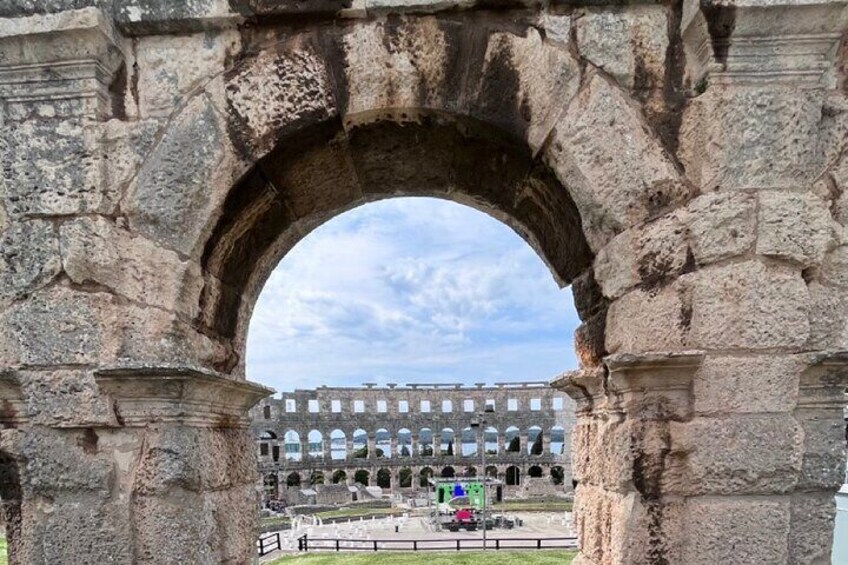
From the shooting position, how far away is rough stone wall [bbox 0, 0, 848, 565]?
7.61 feet

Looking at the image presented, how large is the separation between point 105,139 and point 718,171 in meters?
2.29

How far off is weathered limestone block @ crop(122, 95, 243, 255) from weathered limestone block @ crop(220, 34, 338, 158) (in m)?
0.08

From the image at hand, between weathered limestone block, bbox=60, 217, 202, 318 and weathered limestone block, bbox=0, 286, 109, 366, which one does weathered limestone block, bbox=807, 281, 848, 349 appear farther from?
weathered limestone block, bbox=0, 286, 109, 366

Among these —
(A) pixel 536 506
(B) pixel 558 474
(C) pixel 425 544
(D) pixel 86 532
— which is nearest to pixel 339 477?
(B) pixel 558 474

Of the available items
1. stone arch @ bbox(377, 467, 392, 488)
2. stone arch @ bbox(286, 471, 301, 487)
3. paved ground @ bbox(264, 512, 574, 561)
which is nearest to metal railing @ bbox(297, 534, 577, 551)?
paved ground @ bbox(264, 512, 574, 561)

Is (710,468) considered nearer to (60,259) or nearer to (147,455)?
(147,455)

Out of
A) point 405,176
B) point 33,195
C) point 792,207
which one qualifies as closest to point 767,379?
point 792,207

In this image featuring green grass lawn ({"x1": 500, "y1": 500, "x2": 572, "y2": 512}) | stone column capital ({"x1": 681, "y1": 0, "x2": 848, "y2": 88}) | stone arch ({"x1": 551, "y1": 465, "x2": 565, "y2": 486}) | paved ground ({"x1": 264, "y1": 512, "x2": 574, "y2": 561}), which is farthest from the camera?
stone arch ({"x1": 551, "y1": 465, "x2": 565, "y2": 486})

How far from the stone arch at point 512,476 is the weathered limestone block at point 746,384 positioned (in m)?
38.8

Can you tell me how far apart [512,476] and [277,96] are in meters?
40.0

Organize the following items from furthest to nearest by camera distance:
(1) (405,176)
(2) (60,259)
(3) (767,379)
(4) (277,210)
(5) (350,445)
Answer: (5) (350,445) < (1) (405,176) < (4) (277,210) < (2) (60,259) < (3) (767,379)

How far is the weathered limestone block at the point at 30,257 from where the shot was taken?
8.15ft

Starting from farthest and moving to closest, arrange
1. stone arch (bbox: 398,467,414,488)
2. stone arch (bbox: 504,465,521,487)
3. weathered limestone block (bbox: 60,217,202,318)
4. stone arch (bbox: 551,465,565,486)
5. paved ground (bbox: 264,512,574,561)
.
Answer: stone arch (bbox: 398,467,414,488) < stone arch (bbox: 504,465,521,487) < stone arch (bbox: 551,465,565,486) < paved ground (bbox: 264,512,574,561) < weathered limestone block (bbox: 60,217,202,318)

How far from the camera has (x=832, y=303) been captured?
2.37m
